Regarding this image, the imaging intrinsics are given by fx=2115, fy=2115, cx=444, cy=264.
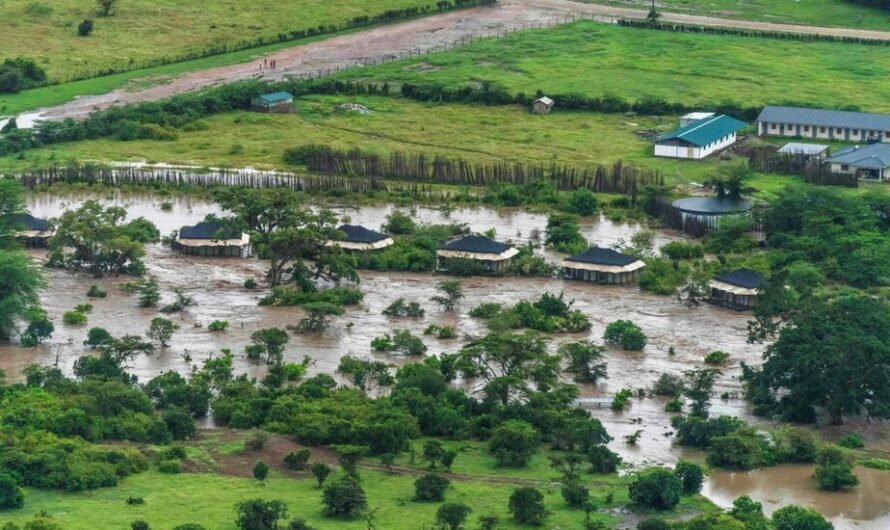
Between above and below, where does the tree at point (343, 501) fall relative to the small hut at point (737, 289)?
above

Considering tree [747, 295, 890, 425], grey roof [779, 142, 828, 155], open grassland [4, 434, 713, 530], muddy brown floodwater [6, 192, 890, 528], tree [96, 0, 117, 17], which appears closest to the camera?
open grassland [4, 434, 713, 530]

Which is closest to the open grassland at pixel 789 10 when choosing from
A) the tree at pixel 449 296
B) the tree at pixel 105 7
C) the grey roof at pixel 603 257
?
the tree at pixel 105 7

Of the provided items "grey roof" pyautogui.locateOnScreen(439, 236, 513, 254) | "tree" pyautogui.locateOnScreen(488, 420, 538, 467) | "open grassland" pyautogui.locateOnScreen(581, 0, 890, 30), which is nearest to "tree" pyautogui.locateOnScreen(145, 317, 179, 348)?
"grey roof" pyautogui.locateOnScreen(439, 236, 513, 254)

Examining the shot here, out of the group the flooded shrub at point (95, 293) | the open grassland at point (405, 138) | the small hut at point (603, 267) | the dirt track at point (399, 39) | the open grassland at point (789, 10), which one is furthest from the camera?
the open grassland at point (789, 10)

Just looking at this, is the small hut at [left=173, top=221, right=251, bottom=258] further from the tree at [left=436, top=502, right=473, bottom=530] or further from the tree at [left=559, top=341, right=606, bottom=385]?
the tree at [left=436, top=502, right=473, bottom=530]

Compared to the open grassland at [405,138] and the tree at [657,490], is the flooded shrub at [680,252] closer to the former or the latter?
the open grassland at [405,138]

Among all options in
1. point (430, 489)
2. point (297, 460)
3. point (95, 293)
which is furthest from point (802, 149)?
point (430, 489)

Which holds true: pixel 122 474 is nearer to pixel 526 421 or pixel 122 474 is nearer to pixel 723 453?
pixel 526 421

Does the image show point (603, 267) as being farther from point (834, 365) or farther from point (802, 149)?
point (802, 149)
